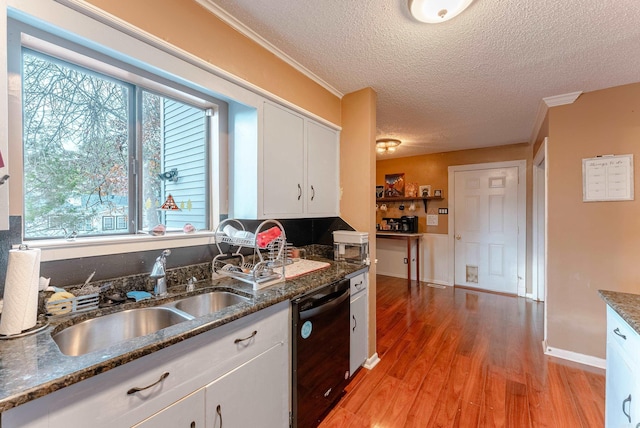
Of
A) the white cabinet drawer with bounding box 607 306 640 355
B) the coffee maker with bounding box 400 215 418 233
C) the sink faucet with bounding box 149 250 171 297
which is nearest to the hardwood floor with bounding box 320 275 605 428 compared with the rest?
the white cabinet drawer with bounding box 607 306 640 355

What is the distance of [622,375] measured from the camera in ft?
3.71

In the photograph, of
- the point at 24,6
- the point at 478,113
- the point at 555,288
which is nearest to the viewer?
the point at 24,6

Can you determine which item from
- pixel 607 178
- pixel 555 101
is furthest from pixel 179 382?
Answer: pixel 555 101

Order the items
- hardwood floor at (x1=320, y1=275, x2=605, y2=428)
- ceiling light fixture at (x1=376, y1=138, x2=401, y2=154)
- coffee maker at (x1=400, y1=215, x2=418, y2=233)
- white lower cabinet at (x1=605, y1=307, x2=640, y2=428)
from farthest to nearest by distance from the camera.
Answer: coffee maker at (x1=400, y1=215, x2=418, y2=233), ceiling light fixture at (x1=376, y1=138, x2=401, y2=154), hardwood floor at (x1=320, y1=275, x2=605, y2=428), white lower cabinet at (x1=605, y1=307, x2=640, y2=428)

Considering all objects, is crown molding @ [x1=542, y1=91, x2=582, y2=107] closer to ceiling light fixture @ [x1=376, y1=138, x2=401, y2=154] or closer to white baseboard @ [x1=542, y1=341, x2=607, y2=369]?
ceiling light fixture @ [x1=376, y1=138, x2=401, y2=154]

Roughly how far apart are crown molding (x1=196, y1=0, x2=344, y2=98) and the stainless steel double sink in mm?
1548

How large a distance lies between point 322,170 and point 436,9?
1.25 meters

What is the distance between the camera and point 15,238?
1.03 m

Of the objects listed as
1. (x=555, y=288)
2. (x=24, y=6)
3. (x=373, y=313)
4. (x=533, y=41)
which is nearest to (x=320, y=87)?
(x=533, y=41)

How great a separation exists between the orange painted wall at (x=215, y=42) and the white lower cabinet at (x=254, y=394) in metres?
1.59

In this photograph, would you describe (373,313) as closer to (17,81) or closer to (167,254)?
(167,254)

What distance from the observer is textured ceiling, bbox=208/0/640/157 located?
1414 millimetres

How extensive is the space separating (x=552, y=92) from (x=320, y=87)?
6.75 ft

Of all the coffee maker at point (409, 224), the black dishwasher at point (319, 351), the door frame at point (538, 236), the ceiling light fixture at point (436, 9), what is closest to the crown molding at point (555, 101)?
the door frame at point (538, 236)
